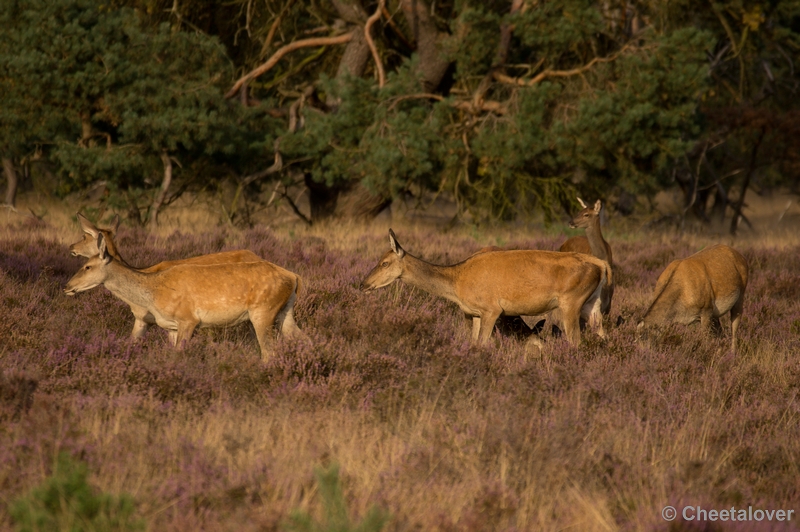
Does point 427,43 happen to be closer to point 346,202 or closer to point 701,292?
point 346,202

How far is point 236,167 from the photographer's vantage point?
1912 cm

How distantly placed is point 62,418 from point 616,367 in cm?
430

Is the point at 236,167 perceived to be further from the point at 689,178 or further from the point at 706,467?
the point at 706,467

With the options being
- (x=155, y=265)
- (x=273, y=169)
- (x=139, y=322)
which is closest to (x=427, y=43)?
(x=273, y=169)

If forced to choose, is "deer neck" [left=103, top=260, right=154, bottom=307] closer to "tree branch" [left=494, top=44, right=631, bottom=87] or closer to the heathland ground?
the heathland ground

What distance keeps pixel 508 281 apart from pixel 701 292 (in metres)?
2.31

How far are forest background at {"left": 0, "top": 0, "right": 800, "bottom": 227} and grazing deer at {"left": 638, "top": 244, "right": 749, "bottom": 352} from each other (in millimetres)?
6984

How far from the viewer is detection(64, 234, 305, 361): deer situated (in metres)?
7.86

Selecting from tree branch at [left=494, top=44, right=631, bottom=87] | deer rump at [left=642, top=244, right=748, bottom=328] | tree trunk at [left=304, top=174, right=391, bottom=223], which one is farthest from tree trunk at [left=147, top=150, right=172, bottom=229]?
deer rump at [left=642, top=244, right=748, bottom=328]

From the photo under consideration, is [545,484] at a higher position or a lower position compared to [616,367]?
higher

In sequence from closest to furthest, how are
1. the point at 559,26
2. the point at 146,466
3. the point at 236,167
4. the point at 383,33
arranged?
the point at 146,466 → the point at 559,26 → the point at 236,167 → the point at 383,33

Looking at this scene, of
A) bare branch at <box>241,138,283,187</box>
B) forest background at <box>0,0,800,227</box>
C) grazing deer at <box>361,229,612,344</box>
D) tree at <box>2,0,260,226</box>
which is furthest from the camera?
bare branch at <box>241,138,283,187</box>

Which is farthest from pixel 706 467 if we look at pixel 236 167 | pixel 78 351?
pixel 236 167

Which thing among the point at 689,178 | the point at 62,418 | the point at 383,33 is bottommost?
the point at 689,178
